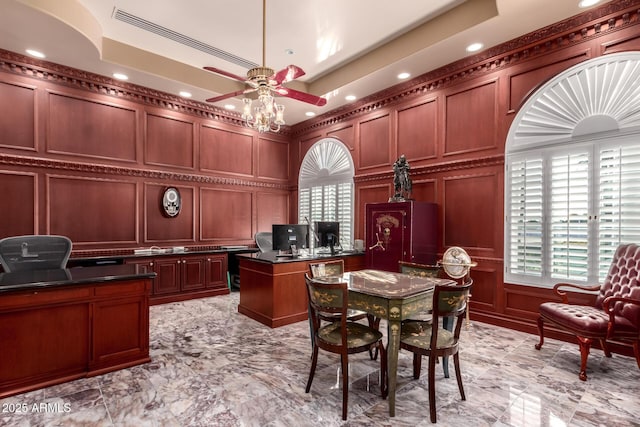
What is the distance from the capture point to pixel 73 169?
195 inches

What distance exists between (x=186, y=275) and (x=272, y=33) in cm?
437

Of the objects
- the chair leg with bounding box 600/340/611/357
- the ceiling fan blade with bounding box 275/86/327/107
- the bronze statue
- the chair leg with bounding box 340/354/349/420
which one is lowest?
the chair leg with bounding box 600/340/611/357

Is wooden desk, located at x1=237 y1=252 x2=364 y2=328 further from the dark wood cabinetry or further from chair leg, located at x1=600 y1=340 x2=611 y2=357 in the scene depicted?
chair leg, located at x1=600 y1=340 x2=611 y2=357

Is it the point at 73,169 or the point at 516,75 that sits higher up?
the point at 516,75

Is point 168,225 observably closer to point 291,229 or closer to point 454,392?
point 291,229

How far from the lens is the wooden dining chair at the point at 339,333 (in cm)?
225

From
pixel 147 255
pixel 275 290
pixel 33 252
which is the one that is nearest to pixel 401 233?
pixel 275 290

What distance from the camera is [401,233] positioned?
4.57 meters

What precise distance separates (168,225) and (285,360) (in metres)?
3.97

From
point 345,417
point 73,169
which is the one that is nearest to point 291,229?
point 345,417

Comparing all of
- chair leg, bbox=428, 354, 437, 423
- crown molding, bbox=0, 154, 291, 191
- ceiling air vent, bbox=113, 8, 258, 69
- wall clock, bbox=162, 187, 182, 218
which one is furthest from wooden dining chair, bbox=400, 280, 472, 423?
crown molding, bbox=0, 154, 291, 191

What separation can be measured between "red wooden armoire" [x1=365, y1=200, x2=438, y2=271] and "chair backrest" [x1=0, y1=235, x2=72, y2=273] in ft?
13.6

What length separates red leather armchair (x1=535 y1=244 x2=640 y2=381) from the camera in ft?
9.24

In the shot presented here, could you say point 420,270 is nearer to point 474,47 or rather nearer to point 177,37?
point 474,47
